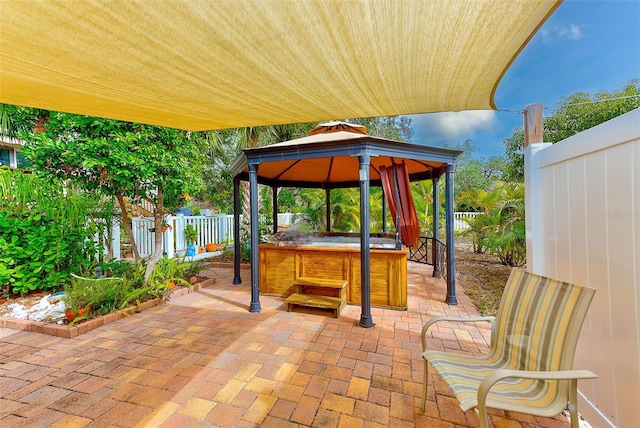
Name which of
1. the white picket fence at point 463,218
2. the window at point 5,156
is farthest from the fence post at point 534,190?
the window at point 5,156

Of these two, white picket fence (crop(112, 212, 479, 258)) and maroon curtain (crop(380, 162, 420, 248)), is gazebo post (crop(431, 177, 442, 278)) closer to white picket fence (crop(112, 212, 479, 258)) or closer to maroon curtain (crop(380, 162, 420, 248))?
maroon curtain (crop(380, 162, 420, 248))

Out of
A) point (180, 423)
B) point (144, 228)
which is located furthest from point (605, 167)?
point (144, 228)

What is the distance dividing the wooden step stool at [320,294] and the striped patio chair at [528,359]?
222 centimetres

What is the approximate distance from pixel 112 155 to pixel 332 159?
13.0ft

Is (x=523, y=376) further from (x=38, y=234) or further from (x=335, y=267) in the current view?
(x=38, y=234)

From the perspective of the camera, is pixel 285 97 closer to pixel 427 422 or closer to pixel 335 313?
pixel 427 422

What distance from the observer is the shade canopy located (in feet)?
4.41

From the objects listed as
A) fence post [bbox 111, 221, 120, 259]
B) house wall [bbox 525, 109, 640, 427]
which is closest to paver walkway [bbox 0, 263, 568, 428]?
house wall [bbox 525, 109, 640, 427]

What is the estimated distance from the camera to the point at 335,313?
13.9 ft

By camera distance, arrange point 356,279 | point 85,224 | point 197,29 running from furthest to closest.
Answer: point 85,224 < point 356,279 < point 197,29

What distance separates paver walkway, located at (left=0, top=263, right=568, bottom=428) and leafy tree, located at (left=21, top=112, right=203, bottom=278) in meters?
2.07

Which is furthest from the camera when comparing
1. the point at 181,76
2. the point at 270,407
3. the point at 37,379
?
the point at 37,379

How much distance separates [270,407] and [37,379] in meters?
2.34

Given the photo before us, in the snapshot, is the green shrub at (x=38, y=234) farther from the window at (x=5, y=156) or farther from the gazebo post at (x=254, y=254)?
the window at (x=5, y=156)
